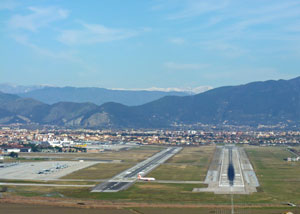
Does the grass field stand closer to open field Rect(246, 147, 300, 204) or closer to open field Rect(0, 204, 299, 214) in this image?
open field Rect(246, 147, 300, 204)

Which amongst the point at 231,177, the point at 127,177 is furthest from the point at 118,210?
the point at 231,177

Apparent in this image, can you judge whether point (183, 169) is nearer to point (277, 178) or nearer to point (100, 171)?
point (100, 171)

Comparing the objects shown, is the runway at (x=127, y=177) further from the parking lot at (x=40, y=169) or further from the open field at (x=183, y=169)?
the parking lot at (x=40, y=169)

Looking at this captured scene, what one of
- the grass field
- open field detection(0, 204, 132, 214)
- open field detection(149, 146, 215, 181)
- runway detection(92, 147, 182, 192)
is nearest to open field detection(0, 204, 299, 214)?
open field detection(0, 204, 132, 214)

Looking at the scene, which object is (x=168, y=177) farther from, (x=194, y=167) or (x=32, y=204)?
(x=32, y=204)

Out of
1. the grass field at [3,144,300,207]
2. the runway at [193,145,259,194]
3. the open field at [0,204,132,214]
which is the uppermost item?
the runway at [193,145,259,194]

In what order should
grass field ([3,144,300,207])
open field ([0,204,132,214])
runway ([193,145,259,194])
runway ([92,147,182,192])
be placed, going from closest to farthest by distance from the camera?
open field ([0,204,132,214]) → grass field ([3,144,300,207]) → runway ([193,145,259,194]) → runway ([92,147,182,192])

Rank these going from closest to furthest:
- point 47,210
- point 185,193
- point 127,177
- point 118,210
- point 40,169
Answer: point 47,210 < point 118,210 < point 185,193 < point 127,177 < point 40,169
